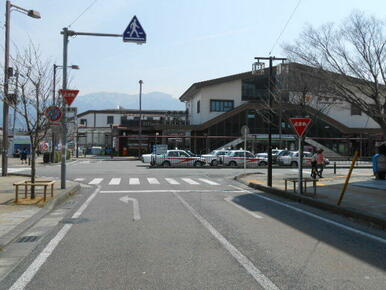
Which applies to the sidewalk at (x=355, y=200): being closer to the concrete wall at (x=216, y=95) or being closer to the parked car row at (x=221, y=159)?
the parked car row at (x=221, y=159)

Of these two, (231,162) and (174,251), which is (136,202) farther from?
(231,162)

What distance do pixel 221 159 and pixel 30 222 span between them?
1071 inches

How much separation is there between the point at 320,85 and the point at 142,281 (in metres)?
14.5

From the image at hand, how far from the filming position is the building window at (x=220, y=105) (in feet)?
171

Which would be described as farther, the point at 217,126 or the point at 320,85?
the point at 217,126

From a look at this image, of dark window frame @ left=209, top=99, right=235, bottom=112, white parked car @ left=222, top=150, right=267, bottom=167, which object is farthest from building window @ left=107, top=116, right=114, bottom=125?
white parked car @ left=222, top=150, right=267, bottom=167

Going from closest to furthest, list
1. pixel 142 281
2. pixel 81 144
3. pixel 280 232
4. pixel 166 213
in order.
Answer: pixel 142 281, pixel 280 232, pixel 166 213, pixel 81 144

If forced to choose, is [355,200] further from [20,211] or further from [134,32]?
[20,211]

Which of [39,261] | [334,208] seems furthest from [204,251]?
[334,208]

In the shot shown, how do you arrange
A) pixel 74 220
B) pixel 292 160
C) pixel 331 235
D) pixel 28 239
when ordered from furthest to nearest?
pixel 292 160, pixel 74 220, pixel 331 235, pixel 28 239

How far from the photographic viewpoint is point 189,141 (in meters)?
48.5

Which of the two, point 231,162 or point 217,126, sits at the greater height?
point 217,126

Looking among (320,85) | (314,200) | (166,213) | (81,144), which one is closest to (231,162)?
(320,85)

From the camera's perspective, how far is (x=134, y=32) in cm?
1230
